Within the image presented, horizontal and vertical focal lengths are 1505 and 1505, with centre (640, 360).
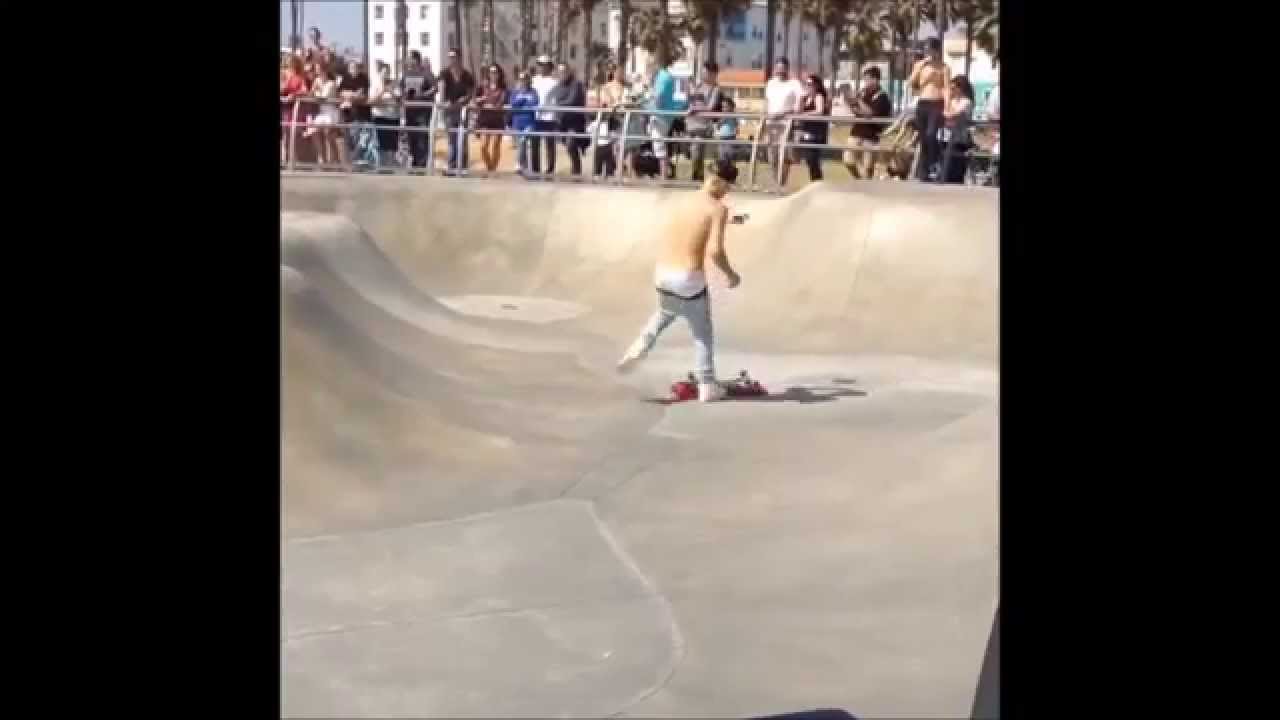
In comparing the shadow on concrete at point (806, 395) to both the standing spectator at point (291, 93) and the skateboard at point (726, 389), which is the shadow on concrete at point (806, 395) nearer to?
the skateboard at point (726, 389)

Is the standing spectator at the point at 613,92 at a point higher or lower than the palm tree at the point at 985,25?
lower

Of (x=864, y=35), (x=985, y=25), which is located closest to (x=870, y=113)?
(x=985, y=25)

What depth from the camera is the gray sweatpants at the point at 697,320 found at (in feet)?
30.8

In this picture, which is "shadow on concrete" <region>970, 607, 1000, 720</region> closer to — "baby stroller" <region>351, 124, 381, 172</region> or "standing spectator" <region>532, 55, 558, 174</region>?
"standing spectator" <region>532, 55, 558, 174</region>

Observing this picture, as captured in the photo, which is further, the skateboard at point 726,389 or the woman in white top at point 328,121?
the woman in white top at point 328,121

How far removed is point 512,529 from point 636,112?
1069cm

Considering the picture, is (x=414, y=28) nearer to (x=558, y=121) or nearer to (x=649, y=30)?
(x=649, y=30)

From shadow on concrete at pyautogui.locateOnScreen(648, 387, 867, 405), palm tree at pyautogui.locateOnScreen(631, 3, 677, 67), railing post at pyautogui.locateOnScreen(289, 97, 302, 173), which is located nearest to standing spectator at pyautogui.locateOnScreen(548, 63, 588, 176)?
railing post at pyautogui.locateOnScreen(289, 97, 302, 173)

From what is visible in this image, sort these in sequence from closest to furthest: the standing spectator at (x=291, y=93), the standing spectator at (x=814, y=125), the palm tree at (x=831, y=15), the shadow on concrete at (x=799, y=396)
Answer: the shadow on concrete at (x=799, y=396)
the standing spectator at (x=814, y=125)
the standing spectator at (x=291, y=93)
the palm tree at (x=831, y=15)

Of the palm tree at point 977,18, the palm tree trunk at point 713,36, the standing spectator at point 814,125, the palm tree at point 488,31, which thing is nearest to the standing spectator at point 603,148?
the standing spectator at point 814,125

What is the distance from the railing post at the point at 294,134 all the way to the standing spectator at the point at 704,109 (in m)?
4.84
